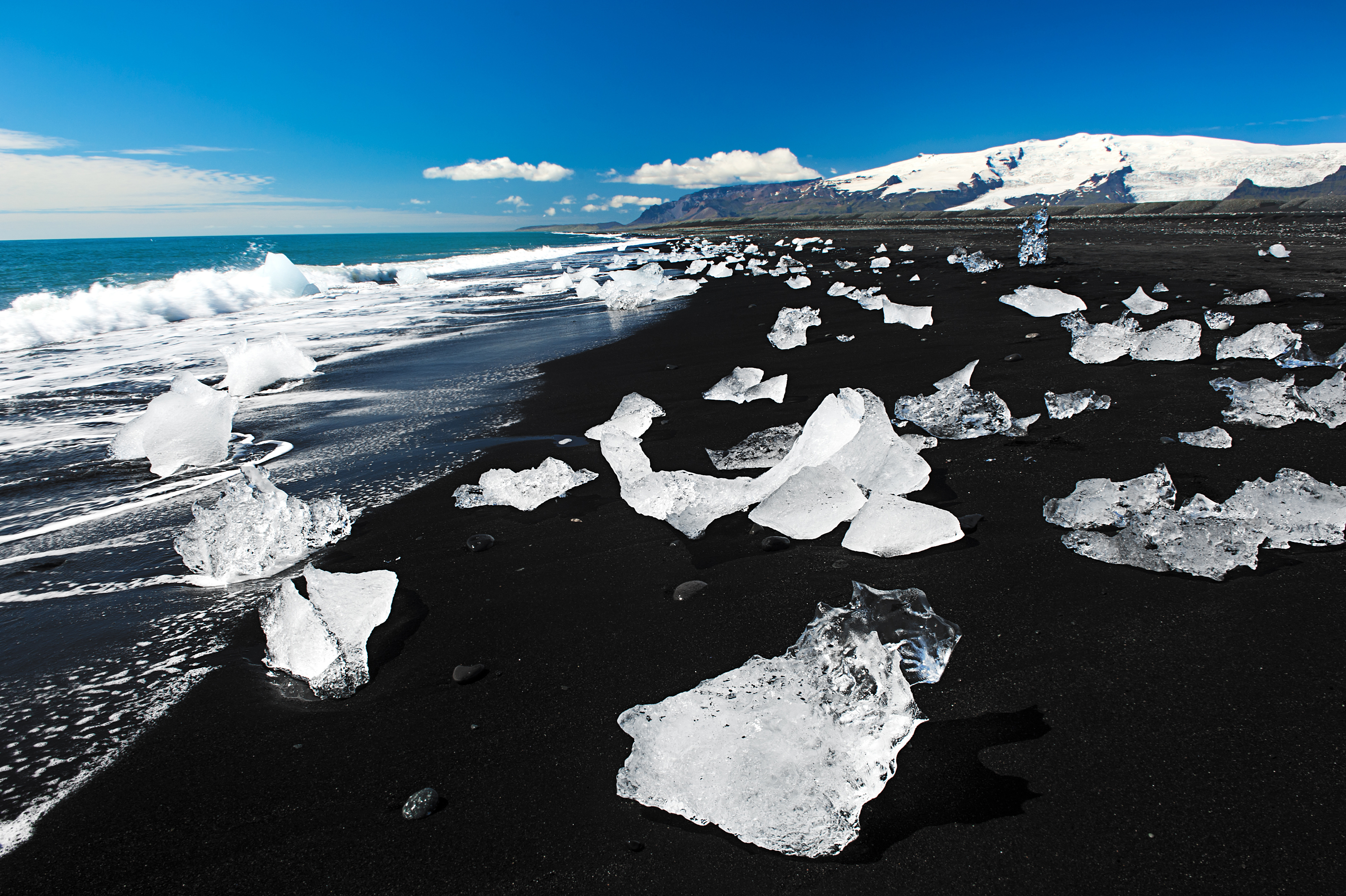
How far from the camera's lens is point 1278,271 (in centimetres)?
805

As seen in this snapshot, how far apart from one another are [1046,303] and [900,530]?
504cm

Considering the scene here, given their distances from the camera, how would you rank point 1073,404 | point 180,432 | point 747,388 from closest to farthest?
point 1073,404, point 180,432, point 747,388

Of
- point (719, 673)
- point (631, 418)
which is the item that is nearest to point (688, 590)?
point (719, 673)

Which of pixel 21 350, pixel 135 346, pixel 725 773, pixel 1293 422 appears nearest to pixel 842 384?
pixel 1293 422

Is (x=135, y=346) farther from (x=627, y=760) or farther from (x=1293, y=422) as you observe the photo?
(x=1293, y=422)

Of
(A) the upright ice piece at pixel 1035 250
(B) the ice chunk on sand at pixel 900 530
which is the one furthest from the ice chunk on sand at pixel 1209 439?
(A) the upright ice piece at pixel 1035 250

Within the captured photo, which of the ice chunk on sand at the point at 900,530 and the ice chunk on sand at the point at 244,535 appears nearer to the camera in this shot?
the ice chunk on sand at the point at 900,530

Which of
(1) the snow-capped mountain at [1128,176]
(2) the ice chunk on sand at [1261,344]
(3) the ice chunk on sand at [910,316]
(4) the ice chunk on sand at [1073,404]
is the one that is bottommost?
(4) the ice chunk on sand at [1073,404]

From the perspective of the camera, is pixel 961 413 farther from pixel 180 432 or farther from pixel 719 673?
pixel 180 432

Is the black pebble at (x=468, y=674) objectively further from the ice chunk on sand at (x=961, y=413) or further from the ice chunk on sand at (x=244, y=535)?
the ice chunk on sand at (x=961, y=413)

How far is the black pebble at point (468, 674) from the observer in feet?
5.66

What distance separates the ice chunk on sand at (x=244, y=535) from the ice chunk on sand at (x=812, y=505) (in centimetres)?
187

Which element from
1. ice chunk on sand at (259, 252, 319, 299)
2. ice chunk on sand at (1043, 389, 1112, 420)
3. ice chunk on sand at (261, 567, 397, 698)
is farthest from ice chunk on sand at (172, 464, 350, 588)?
ice chunk on sand at (259, 252, 319, 299)

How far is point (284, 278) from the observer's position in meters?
17.0
